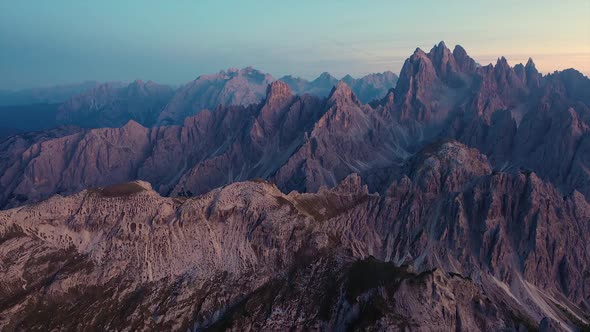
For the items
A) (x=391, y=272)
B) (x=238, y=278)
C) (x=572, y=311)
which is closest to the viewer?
(x=391, y=272)

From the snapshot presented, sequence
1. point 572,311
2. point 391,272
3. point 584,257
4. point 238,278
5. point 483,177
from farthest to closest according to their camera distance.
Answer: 1. point 483,177
2. point 584,257
3. point 572,311
4. point 238,278
5. point 391,272

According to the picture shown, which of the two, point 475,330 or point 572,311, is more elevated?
point 475,330

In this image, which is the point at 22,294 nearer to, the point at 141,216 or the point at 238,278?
the point at 141,216

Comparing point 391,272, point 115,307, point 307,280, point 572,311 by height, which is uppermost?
point 391,272

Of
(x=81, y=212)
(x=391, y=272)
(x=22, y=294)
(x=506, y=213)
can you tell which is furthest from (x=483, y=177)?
(x=22, y=294)

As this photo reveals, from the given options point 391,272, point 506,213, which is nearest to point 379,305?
point 391,272

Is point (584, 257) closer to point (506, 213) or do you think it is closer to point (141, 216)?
point (506, 213)

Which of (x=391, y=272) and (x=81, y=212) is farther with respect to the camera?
(x=81, y=212)
